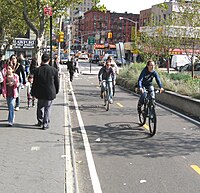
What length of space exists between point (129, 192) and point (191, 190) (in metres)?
0.91

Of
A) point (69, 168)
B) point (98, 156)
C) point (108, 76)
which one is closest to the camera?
point (69, 168)

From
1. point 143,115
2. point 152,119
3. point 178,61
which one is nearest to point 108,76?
point 143,115

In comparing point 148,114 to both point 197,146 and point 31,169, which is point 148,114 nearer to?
point 197,146

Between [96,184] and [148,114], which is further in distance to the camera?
[148,114]

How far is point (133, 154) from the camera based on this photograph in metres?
7.45

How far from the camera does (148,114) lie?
9578 mm

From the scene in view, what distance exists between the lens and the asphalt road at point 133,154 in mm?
5742

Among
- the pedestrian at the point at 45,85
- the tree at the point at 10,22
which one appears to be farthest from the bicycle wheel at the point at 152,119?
the tree at the point at 10,22

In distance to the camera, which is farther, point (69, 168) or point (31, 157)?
point (31, 157)

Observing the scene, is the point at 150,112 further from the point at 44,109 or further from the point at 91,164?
the point at 91,164

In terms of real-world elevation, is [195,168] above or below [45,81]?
below

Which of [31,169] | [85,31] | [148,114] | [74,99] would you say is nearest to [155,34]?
[74,99]

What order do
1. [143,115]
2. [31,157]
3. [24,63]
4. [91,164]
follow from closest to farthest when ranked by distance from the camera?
1. [31,157]
2. [91,164]
3. [143,115]
4. [24,63]

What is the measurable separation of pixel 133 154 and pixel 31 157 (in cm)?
202
